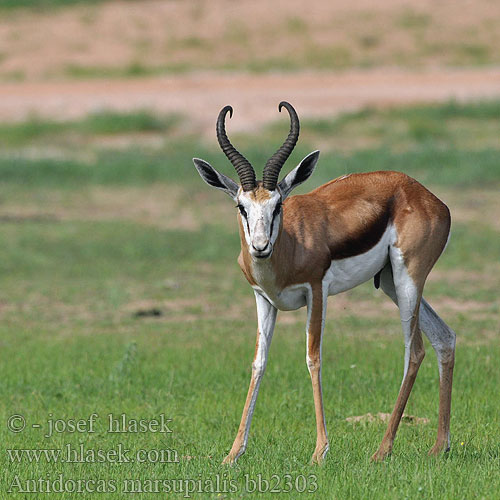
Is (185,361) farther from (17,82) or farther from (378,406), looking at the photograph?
(17,82)

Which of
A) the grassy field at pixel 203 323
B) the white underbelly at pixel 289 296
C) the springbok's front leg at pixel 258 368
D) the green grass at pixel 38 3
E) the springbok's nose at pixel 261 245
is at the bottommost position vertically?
the grassy field at pixel 203 323

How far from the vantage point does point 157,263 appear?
48.7ft

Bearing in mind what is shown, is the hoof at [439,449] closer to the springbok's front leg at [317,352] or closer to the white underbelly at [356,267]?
the springbok's front leg at [317,352]

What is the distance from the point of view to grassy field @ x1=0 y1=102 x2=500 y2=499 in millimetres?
6297

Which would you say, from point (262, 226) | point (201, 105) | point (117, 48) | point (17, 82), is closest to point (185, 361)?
point (262, 226)

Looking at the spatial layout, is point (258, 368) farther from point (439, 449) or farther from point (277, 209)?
point (439, 449)

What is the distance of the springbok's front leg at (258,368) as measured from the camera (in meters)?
6.38

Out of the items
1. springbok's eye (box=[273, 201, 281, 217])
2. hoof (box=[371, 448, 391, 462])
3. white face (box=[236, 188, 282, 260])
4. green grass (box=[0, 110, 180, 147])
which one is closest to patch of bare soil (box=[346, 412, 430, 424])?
hoof (box=[371, 448, 391, 462])

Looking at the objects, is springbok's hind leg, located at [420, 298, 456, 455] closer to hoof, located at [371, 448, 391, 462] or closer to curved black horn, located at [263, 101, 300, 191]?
hoof, located at [371, 448, 391, 462]
